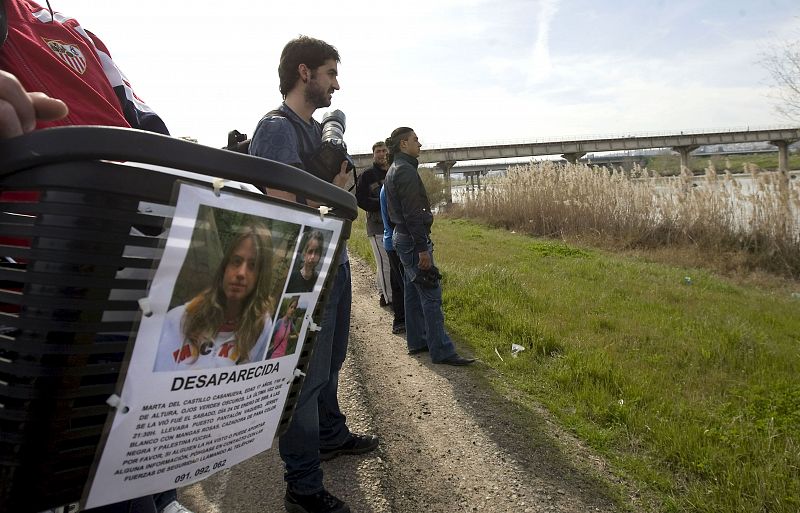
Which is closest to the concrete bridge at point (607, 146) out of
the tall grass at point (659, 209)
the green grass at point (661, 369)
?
the tall grass at point (659, 209)

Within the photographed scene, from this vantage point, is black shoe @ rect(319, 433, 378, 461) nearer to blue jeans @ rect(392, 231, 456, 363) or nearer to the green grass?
the green grass

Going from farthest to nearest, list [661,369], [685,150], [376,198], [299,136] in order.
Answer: [685,150] → [376,198] → [661,369] → [299,136]

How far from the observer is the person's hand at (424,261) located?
16.7ft

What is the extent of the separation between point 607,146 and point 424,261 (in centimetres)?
5782

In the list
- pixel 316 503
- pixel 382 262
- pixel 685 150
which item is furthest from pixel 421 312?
pixel 685 150

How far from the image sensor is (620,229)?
14.6 m

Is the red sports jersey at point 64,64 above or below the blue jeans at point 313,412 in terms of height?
above

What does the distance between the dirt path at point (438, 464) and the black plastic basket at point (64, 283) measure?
2.19 m

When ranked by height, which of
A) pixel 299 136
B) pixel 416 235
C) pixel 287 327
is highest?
pixel 299 136

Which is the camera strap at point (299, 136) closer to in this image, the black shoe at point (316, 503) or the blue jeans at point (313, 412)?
the blue jeans at point (313, 412)

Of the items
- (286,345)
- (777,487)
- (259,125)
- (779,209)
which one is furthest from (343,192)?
(779,209)

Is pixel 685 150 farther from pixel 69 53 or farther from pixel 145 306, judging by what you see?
pixel 145 306

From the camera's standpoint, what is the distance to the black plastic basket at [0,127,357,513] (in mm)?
736

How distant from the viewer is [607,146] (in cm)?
5725
